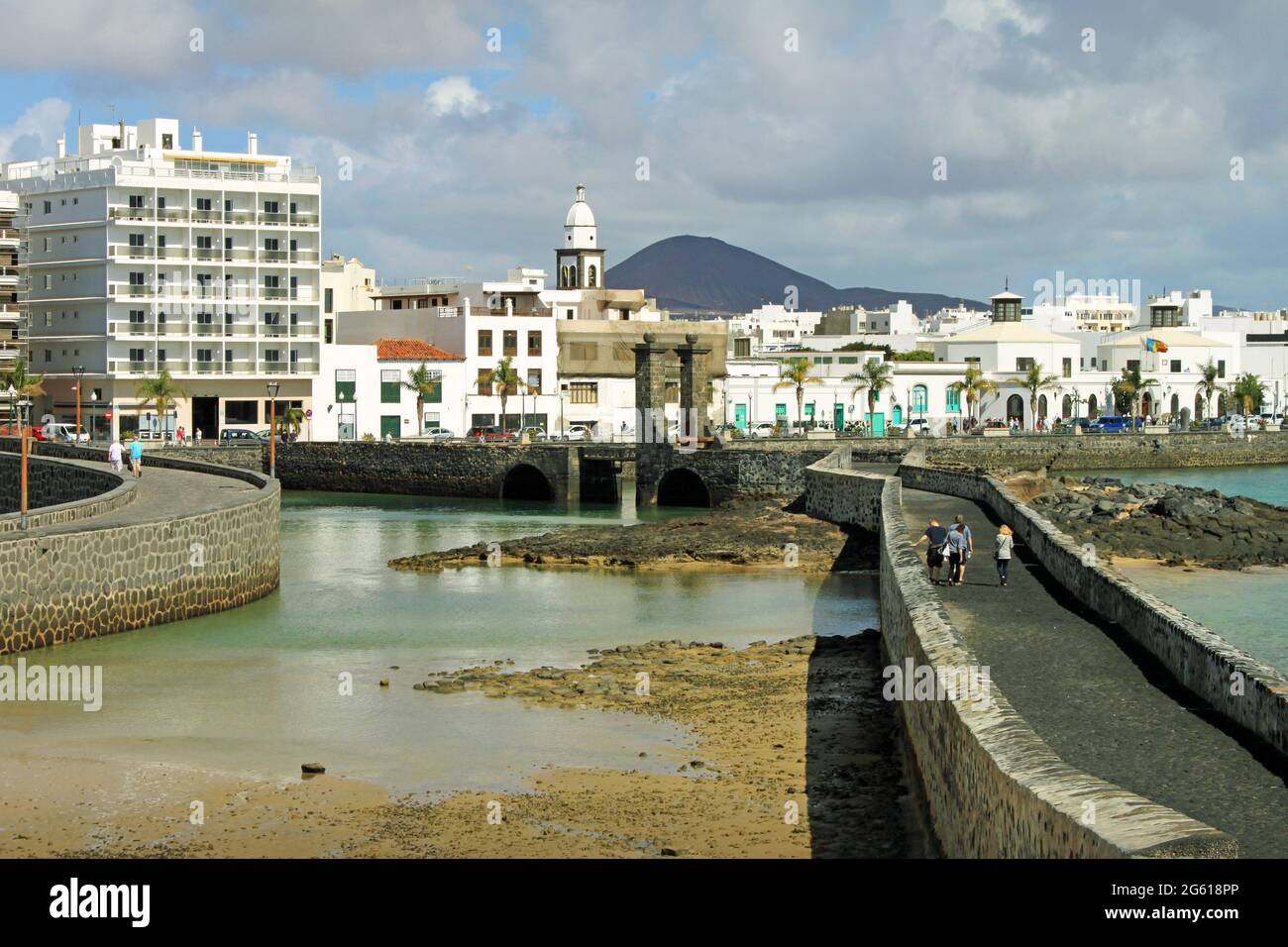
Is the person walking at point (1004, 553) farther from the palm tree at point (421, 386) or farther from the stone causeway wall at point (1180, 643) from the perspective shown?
the palm tree at point (421, 386)

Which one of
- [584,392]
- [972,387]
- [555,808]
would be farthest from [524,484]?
[555,808]

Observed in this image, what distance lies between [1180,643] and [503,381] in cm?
7465

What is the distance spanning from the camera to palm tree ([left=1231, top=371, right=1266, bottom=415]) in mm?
122850

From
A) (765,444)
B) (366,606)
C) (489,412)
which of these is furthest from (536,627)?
(489,412)

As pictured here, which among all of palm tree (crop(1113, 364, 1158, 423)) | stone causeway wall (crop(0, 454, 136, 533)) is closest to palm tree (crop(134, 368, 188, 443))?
stone causeway wall (crop(0, 454, 136, 533))

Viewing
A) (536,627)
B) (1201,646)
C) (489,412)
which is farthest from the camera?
(489,412)

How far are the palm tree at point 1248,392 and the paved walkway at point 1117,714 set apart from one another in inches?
4070

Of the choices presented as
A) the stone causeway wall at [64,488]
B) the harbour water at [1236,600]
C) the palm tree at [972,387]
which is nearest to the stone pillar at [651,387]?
the stone causeway wall at [64,488]

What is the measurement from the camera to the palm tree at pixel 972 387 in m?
108

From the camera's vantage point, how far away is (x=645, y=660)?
2830cm

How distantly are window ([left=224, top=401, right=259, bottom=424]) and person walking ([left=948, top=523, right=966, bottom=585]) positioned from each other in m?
62.5

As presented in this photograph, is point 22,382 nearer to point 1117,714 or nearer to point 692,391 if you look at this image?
point 692,391
